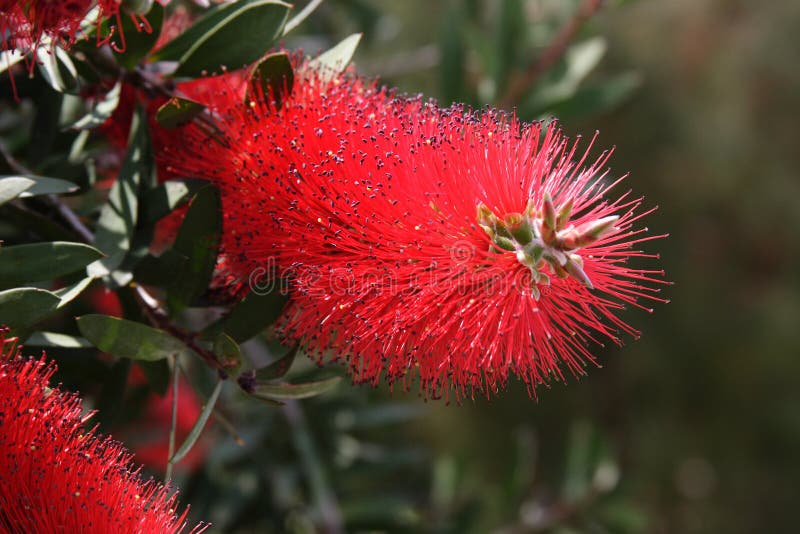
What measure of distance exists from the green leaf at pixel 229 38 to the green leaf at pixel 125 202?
0.11m

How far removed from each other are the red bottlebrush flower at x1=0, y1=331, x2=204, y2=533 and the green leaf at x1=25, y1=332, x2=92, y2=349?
8cm

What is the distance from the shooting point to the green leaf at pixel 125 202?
1035 mm

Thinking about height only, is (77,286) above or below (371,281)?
below

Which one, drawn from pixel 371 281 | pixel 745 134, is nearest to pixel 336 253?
pixel 371 281

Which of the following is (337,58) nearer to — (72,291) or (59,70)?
(59,70)

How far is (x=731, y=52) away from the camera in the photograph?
12.1 ft

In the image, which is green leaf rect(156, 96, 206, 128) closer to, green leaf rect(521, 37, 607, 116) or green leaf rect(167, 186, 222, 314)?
green leaf rect(167, 186, 222, 314)

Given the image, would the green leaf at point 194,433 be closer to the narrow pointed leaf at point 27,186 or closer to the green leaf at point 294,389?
the green leaf at point 294,389

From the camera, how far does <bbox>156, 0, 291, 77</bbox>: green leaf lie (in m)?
1.07

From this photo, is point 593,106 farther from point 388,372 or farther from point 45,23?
point 45,23

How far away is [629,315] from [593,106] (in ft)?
4.86

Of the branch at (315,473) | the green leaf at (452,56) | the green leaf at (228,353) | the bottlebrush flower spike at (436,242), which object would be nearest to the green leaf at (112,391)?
the green leaf at (228,353)

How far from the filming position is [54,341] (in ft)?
3.35

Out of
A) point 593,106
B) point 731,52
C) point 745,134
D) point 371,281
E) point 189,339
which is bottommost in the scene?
point 189,339
